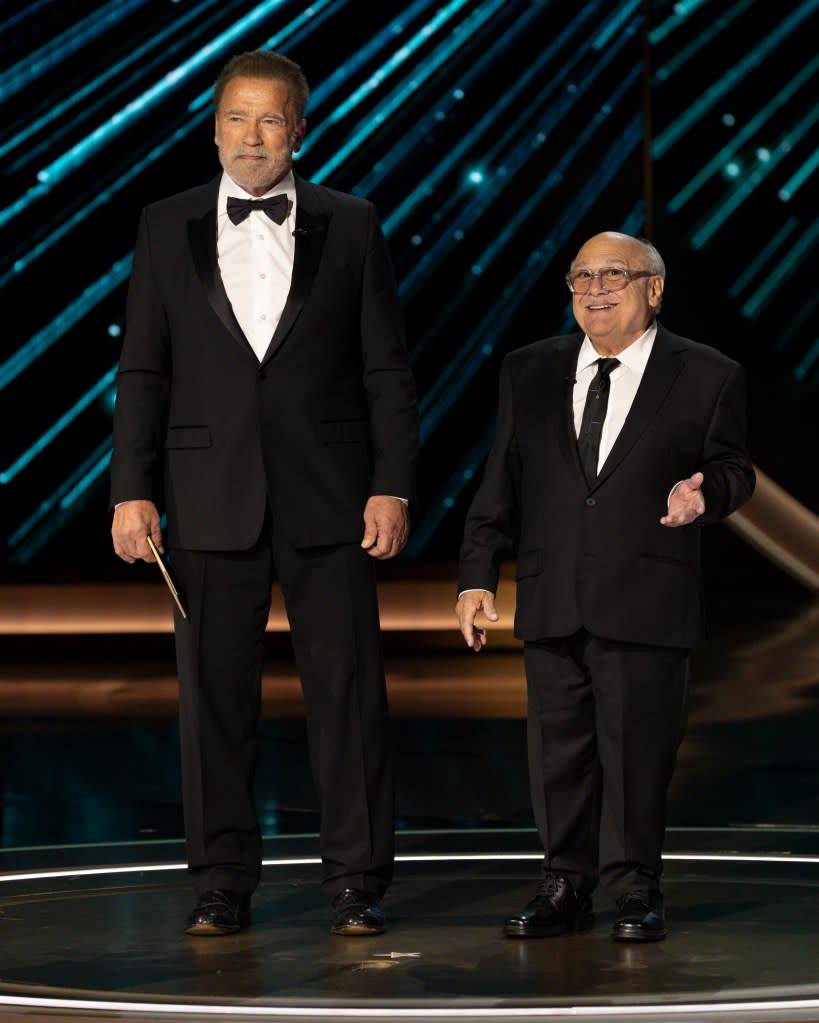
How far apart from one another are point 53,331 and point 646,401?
9.35m

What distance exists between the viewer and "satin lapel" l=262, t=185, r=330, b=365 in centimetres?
306

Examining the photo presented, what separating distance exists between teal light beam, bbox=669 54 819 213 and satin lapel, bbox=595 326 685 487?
1260 centimetres

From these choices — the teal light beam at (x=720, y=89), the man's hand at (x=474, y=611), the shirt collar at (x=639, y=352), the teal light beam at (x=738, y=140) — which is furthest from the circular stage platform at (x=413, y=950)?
the teal light beam at (x=720, y=89)

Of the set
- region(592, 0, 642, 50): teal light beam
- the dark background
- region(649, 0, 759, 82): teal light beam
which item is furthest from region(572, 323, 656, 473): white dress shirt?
region(649, 0, 759, 82): teal light beam

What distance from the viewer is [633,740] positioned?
9.85ft

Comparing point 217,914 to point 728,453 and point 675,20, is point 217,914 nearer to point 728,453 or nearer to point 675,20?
point 728,453

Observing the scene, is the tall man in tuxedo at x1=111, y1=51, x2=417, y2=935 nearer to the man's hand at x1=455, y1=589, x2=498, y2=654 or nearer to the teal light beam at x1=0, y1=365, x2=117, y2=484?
the man's hand at x1=455, y1=589, x2=498, y2=654

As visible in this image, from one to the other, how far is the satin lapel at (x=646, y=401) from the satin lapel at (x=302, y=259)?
50 centimetres

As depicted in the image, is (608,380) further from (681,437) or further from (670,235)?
(670,235)

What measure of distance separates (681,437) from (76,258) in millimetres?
9387

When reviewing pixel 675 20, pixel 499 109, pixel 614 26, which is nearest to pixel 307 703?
pixel 499 109

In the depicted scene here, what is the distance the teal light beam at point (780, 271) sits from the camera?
15484 mm

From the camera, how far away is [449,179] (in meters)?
13.1

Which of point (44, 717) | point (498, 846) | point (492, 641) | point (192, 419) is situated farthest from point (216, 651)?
point (492, 641)
